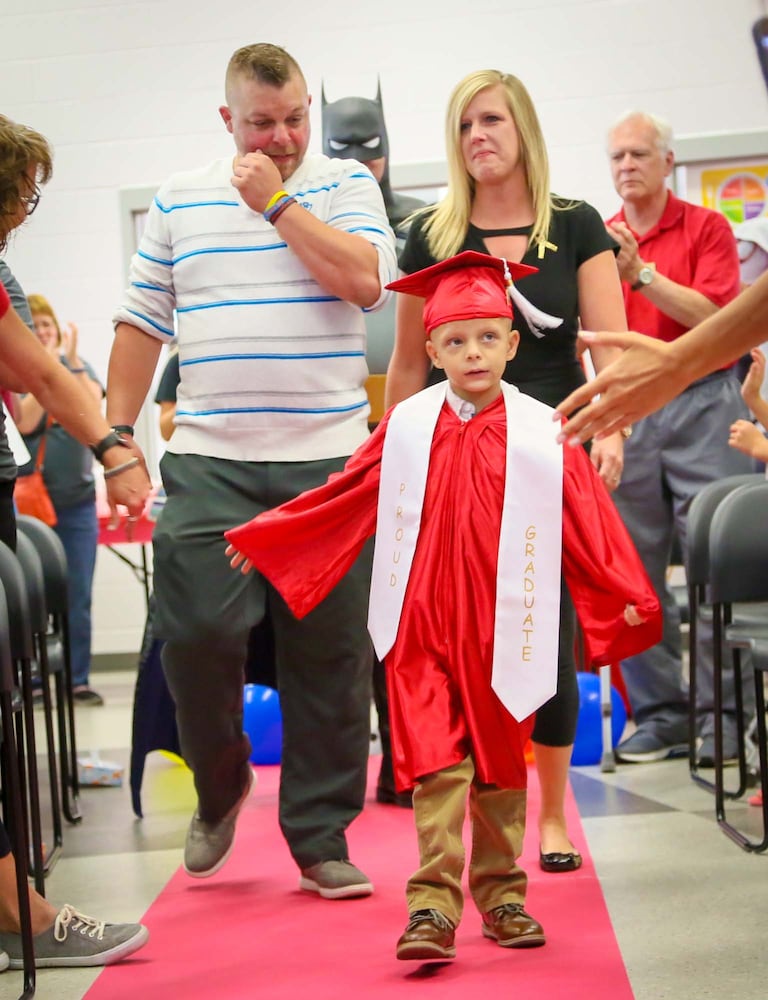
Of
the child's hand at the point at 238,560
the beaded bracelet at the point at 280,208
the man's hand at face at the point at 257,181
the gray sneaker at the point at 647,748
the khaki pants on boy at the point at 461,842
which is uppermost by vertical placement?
the man's hand at face at the point at 257,181

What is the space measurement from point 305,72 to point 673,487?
11.3 ft

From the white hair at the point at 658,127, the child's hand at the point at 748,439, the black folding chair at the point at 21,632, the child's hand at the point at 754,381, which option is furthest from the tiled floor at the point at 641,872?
the white hair at the point at 658,127

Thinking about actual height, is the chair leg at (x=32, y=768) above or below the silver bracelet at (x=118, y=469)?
below

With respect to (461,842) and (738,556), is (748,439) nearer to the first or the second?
(738,556)

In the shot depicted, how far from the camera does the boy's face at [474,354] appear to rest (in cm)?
233

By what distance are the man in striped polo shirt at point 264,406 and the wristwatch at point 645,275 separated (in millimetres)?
1041

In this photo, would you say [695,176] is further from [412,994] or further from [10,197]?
[412,994]

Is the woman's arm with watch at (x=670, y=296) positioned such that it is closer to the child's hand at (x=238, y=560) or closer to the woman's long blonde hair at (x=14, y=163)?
the child's hand at (x=238, y=560)

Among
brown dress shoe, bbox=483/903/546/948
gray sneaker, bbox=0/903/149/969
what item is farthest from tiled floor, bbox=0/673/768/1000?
brown dress shoe, bbox=483/903/546/948

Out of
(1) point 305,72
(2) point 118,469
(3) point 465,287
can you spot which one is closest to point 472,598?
(3) point 465,287

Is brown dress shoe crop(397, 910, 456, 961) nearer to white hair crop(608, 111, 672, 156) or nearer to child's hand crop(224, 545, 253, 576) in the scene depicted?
child's hand crop(224, 545, 253, 576)

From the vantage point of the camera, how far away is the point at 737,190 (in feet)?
20.3

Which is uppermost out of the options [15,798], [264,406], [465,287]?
[465,287]

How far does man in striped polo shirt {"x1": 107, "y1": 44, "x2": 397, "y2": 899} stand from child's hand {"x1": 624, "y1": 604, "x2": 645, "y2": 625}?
25.7 inches
